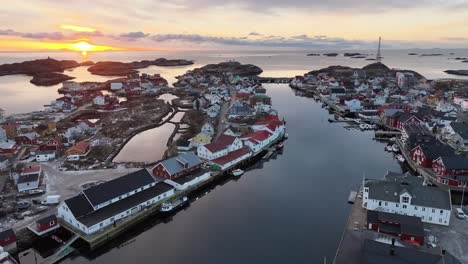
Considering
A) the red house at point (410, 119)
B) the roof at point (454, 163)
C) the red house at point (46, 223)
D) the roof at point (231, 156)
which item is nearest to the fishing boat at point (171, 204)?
the roof at point (231, 156)

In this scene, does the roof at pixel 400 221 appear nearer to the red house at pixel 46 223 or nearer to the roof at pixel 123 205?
the roof at pixel 123 205

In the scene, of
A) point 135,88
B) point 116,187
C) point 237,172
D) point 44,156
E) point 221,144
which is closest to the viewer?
point 116,187

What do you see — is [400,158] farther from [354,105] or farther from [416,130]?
[354,105]

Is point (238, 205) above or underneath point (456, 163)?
underneath

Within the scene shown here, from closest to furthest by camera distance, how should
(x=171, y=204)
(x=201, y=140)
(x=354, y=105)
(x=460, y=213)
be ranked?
(x=460, y=213)
(x=171, y=204)
(x=201, y=140)
(x=354, y=105)

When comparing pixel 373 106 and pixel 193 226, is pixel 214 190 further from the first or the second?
pixel 373 106

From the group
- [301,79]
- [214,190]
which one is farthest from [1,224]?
[301,79]

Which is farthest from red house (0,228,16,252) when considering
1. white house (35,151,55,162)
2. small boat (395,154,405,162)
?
small boat (395,154,405,162)

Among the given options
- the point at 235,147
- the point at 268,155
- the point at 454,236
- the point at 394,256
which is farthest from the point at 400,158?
the point at 394,256
